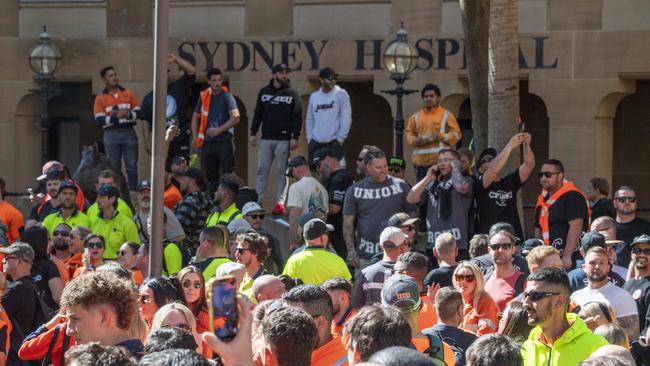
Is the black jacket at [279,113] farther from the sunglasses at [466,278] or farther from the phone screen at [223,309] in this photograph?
the phone screen at [223,309]

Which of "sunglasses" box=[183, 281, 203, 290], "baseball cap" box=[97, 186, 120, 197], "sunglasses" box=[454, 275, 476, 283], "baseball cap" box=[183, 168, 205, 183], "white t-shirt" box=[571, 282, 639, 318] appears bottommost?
"white t-shirt" box=[571, 282, 639, 318]

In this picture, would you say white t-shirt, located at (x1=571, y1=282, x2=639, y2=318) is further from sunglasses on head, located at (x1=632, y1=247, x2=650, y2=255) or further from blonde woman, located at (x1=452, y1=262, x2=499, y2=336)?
sunglasses on head, located at (x1=632, y1=247, x2=650, y2=255)

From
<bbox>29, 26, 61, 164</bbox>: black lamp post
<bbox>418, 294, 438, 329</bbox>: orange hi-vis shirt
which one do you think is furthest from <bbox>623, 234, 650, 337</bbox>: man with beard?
<bbox>29, 26, 61, 164</bbox>: black lamp post

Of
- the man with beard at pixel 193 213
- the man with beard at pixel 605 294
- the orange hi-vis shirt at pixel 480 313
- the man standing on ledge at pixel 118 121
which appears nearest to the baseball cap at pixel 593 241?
the man with beard at pixel 605 294

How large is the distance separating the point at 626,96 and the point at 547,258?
1265 centimetres

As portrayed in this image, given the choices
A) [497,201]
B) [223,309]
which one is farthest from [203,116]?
[223,309]

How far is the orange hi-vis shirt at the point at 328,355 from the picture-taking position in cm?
701

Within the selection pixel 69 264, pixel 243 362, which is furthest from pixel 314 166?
pixel 243 362

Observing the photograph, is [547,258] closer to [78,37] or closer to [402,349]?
[402,349]

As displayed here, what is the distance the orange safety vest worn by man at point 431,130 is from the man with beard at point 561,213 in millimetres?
4011

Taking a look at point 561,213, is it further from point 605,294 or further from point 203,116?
point 203,116

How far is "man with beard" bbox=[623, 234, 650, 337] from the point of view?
10133 mm

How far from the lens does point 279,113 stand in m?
17.9

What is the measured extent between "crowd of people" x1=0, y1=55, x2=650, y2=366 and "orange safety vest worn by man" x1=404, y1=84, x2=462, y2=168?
20 millimetres
